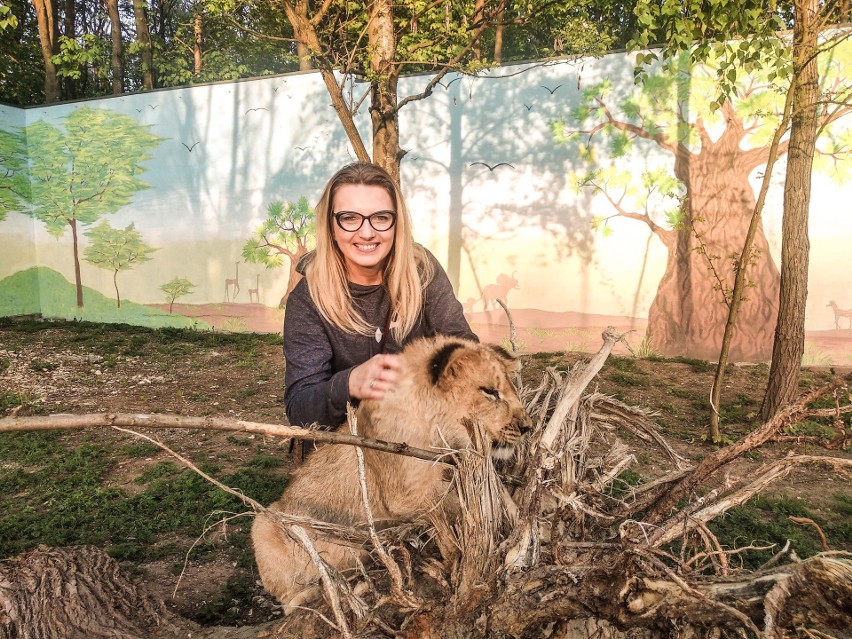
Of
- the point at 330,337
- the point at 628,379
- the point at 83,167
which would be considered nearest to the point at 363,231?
the point at 330,337

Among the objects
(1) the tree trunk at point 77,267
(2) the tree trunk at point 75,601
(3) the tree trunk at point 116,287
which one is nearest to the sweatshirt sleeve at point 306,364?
(2) the tree trunk at point 75,601

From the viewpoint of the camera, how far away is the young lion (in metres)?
2.69

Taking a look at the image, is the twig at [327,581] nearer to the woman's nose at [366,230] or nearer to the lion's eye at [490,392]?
the lion's eye at [490,392]

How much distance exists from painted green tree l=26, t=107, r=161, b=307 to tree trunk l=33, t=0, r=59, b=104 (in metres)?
2.40

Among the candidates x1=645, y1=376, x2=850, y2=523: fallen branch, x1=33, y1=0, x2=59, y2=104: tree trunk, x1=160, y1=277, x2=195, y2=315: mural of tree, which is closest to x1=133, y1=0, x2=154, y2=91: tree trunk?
x1=33, y1=0, x2=59, y2=104: tree trunk

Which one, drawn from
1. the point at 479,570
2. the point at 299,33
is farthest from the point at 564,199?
the point at 479,570

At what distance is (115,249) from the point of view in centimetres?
1370

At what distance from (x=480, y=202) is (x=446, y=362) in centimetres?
852

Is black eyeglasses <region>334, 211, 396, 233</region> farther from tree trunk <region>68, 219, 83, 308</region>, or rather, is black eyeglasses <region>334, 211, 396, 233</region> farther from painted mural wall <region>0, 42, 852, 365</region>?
tree trunk <region>68, 219, 83, 308</region>

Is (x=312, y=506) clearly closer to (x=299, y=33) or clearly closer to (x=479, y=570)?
(x=479, y=570)

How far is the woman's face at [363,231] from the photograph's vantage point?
3221 mm

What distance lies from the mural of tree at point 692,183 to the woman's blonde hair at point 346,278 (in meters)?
7.37

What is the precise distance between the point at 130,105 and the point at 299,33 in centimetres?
772

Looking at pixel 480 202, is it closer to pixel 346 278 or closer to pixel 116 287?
pixel 346 278
